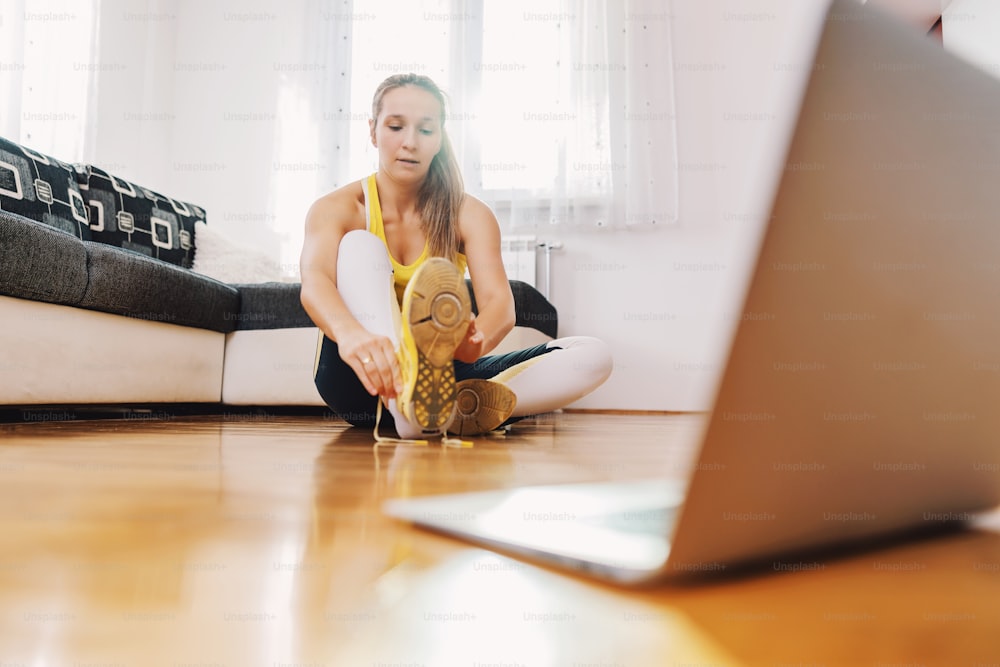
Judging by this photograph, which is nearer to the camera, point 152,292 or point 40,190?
point 152,292

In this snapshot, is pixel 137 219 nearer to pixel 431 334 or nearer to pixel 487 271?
pixel 487 271

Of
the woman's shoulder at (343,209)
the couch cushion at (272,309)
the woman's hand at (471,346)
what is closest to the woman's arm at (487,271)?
the woman's hand at (471,346)

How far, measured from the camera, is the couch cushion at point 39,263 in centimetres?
144

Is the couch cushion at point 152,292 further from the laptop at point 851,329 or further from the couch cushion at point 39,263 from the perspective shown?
the laptop at point 851,329

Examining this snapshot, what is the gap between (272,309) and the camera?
2.43 meters

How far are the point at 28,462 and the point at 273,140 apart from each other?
334cm

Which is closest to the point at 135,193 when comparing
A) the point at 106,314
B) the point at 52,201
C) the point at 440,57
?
the point at 52,201

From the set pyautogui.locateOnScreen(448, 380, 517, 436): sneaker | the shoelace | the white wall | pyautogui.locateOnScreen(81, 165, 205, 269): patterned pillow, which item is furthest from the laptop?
the white wall

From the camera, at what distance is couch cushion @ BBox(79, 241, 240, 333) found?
5.67 ft

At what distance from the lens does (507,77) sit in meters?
3.46

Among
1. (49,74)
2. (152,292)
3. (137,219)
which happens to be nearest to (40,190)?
(137,219)

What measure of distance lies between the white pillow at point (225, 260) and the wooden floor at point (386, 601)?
241 centimetres

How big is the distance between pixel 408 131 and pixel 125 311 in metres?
0.96

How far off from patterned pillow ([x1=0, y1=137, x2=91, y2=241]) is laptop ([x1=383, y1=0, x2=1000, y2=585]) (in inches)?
87.2
